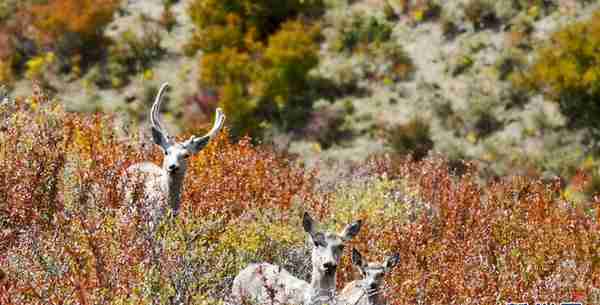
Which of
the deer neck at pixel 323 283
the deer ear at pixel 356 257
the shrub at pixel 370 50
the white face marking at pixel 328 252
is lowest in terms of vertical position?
the shrub at pixel 370 50

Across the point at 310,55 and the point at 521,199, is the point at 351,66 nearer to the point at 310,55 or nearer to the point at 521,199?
the point at 310,55

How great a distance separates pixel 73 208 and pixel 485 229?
4556 millimetres

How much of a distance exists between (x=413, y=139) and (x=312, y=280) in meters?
12.9

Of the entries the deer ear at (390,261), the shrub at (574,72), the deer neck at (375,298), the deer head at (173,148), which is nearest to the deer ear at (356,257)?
the deer ear at (390,261)

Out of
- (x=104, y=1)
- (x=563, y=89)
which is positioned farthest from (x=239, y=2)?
(x=563, y=89)

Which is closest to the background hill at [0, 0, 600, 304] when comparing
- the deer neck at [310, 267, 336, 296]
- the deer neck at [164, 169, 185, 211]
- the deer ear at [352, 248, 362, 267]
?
the deer neck at [164, 169, 185, 211]

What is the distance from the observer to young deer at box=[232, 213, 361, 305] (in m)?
6.74

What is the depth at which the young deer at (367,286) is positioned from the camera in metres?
6.91

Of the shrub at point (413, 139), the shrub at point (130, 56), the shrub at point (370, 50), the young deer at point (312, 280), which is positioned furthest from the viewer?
the shrub at point (130, 56)

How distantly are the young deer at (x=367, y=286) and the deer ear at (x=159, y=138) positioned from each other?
2649 millimetres

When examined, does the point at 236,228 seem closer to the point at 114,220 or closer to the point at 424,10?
the point at 114,220

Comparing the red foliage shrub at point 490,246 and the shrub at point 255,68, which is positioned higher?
the red foliage shrub at point 490,246

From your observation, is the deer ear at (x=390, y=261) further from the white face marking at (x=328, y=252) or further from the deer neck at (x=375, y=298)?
the white face marking at (x=328, y=252)

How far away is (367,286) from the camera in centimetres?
695
